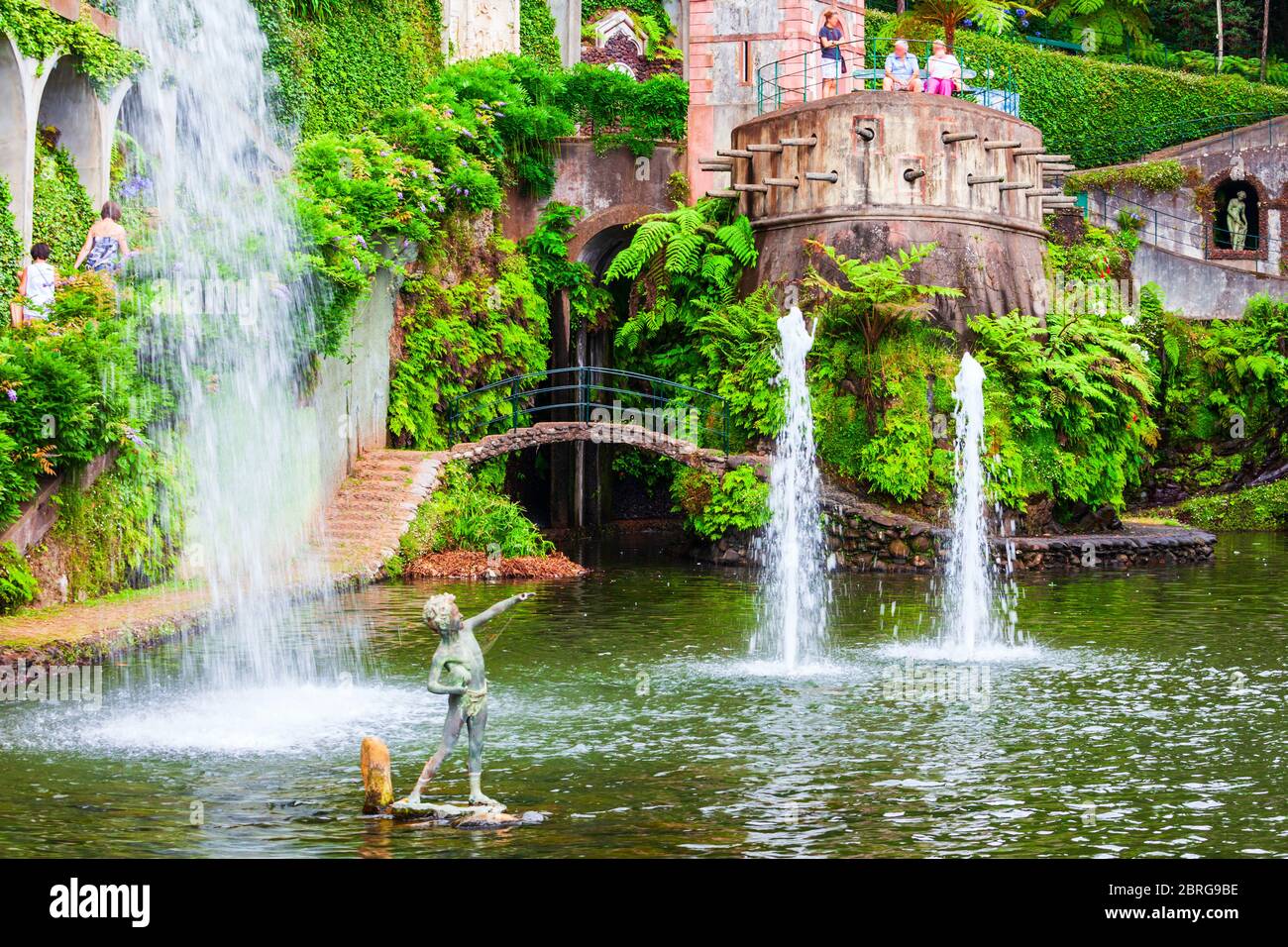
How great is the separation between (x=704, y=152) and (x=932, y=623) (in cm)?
1528

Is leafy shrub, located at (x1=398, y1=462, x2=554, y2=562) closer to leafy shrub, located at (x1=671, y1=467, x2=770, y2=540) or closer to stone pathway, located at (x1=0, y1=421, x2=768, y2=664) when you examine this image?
stone pathway, located at (x1=0, y1=421, x2=768, y2=664)

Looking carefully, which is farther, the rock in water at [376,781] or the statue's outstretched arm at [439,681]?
the rock in water at [376,781]

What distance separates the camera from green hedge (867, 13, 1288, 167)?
40.5 m

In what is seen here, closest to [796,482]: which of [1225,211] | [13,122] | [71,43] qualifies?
[71,43]

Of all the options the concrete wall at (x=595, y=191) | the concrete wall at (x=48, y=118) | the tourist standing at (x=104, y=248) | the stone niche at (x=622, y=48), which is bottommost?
the tourist standing at (x=104, y=248)

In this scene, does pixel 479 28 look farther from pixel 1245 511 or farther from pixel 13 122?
pixel 1245 511

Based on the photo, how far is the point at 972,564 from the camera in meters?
21.1

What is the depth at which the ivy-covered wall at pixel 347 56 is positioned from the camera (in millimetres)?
26234

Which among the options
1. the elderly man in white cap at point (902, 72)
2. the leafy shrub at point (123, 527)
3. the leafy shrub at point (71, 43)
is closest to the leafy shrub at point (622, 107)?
the elderly man in white cap at point (902, 72)

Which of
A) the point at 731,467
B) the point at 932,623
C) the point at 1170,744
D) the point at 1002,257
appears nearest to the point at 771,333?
the point at 731,467

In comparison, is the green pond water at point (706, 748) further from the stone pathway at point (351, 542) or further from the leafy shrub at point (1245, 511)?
the leafy shrub at point (1245, 511)

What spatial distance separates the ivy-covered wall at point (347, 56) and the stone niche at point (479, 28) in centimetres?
56

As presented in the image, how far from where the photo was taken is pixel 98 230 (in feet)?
62.5

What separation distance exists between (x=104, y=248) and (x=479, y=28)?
15.8 meters
